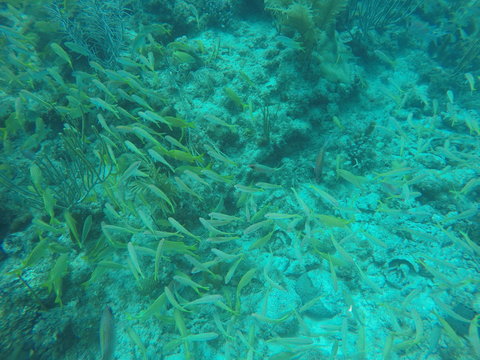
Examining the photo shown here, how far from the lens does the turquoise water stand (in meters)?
2.84

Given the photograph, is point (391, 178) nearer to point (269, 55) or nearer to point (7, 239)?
point (269, 55)

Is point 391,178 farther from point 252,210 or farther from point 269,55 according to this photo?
point 269,55

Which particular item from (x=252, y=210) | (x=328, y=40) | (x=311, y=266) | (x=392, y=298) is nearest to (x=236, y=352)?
(x=311, y=266)

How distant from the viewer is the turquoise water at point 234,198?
2840mm

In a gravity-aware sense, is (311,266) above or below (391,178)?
below

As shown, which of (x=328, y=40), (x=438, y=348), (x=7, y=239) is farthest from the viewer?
(x=328, y=40)

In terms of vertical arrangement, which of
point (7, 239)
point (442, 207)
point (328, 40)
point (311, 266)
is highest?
point (328, 40)

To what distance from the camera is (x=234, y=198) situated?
3725 millimetres

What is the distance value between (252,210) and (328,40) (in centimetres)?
427

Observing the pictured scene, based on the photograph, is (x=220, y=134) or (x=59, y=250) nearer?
(x=59, y=250)

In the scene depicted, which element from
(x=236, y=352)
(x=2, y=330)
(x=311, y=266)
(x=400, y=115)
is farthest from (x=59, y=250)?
(x=400, y=115)

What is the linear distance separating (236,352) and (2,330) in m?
2.68

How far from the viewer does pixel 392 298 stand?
322 centimetres

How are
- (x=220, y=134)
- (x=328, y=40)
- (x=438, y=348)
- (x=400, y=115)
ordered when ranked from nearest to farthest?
1. (x=438, y=348)
2. (x=220, y=134)
3. (x=328, y=40)
4. (x=400, y=115)
